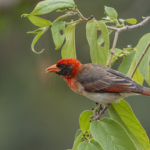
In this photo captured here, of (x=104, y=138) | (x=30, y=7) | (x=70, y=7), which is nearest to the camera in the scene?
(x=104, y=138)

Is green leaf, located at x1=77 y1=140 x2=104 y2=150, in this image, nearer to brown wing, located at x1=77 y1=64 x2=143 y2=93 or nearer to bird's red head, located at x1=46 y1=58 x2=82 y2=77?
brown wing, located at x1=77 y1=64 x2=143 y2=93

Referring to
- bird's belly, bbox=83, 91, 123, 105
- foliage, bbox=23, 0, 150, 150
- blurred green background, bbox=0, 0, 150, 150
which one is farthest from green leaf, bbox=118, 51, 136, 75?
blurred green background, bbox=0, 0, 150, 150

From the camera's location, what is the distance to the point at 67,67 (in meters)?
3.48

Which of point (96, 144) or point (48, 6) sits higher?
point (48, 6)

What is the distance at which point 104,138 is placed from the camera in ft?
7.33

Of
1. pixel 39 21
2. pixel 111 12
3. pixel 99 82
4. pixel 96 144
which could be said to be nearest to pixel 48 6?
pixel 39 21

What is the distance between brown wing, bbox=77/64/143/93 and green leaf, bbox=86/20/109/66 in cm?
49

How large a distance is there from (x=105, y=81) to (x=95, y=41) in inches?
28.5

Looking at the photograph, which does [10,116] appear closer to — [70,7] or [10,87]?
[10,87]

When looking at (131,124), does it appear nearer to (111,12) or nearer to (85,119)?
(85,119)

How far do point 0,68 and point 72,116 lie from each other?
99.9 inches

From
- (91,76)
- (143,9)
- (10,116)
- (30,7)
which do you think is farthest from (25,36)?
(91,76)

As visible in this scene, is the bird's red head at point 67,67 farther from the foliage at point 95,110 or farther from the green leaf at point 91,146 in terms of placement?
the green leaf at point 91,146

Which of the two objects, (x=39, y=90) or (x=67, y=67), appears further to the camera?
(x=39, y=90)
